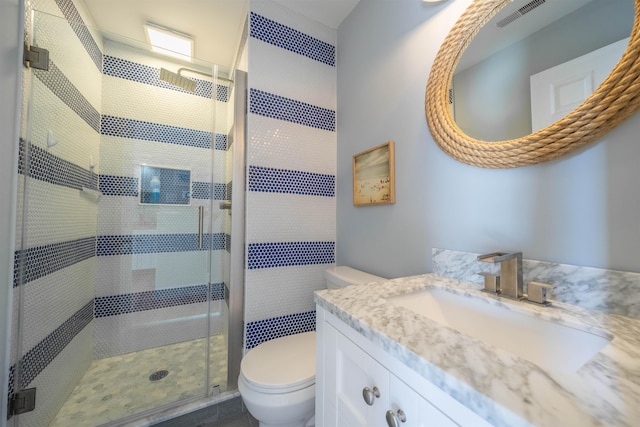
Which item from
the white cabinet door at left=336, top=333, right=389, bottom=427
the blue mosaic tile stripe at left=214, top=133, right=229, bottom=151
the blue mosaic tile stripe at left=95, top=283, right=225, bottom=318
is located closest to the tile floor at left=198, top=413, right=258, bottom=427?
the blue mosaic tile stripe at left=95, top=283, right=225, bottom=318

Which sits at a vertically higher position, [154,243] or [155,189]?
[155,189]

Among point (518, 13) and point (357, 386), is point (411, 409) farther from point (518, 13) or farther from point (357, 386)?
point (518, 13)

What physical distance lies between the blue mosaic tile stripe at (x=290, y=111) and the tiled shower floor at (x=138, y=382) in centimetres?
152

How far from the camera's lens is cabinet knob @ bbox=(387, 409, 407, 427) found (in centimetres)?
45

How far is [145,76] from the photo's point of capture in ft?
6.10

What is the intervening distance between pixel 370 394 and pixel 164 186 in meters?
2.01

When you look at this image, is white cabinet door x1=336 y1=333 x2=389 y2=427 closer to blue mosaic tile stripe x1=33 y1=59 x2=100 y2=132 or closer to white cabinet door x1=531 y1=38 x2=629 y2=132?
white cabinet door x1=531 y1=38 x2=629 y2=132

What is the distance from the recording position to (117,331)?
1.76 metres

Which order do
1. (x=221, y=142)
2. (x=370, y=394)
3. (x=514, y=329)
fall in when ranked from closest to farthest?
(x=370, y=394) → (x=514, y=329) → (x=221, y=142)

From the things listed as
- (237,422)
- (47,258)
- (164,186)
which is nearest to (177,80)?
(164,186)

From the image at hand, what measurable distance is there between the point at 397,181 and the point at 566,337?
2.73 feet

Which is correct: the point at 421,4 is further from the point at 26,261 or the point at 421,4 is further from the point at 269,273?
the point at 26,261

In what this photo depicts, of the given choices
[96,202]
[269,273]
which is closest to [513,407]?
[269,273]

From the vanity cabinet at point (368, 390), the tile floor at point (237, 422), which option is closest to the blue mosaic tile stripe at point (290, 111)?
the vanity cabinet at point (368, 390)
